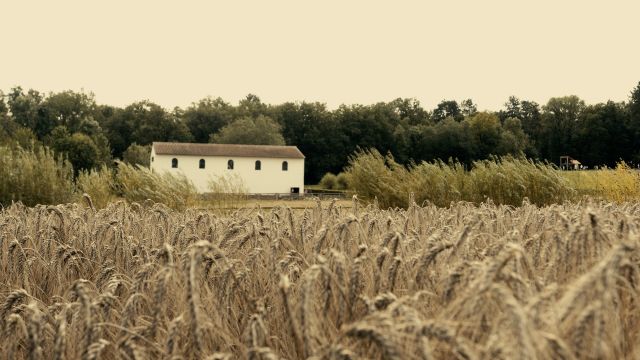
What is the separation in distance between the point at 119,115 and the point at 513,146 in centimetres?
5578

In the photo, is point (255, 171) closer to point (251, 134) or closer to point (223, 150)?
point (223, 150)

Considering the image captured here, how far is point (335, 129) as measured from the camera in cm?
8506

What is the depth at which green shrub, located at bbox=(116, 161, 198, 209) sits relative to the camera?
44.5 ft

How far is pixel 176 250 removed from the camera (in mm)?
3732

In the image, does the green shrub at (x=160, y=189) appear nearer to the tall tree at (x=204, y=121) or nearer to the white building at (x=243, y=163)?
the white building at (x=243, y=163)

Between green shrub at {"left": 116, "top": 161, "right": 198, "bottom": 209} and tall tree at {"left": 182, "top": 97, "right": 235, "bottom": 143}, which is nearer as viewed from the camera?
green shrub at {"left": 116, "top": 161, "right": 198, "bottom": 209}

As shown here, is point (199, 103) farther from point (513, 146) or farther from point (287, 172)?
point (513, 146)

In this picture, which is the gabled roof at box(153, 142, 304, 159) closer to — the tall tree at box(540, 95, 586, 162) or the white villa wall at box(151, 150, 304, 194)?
the white villa wall at box(151, 150, 304, 194)

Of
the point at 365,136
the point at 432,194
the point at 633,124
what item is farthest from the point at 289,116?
the point at 432,194

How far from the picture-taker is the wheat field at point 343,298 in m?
1.32

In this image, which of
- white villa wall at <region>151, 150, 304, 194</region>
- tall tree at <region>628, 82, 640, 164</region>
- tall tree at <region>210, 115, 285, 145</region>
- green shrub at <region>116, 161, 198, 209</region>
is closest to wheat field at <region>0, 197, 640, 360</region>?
green shrub at <region>116, 161, 198, 209</region>

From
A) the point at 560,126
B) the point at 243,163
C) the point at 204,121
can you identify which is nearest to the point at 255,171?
the point at 243,163

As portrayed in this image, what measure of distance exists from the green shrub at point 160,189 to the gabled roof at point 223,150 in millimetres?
45924

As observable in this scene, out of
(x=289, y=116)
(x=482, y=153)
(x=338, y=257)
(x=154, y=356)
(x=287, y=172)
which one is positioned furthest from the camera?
(x=289, y=116)
